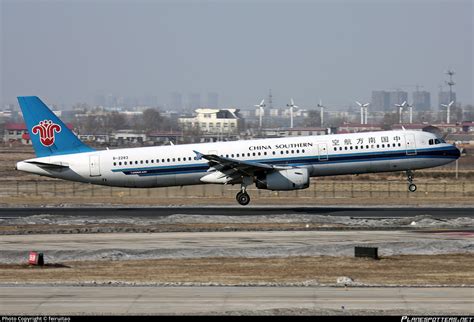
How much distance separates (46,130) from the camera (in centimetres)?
6359

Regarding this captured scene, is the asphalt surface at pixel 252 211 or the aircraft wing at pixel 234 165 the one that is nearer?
the asphalt surface at pixel 252 211

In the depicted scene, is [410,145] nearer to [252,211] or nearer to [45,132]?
[252,211]

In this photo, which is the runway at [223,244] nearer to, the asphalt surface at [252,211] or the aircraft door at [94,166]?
the asphalt surface at [252,211]

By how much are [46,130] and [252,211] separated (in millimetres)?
15638

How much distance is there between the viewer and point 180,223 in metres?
53.6

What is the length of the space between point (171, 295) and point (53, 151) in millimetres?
35190

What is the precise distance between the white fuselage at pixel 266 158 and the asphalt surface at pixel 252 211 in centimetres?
214

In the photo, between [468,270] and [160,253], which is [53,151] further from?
[468,270]

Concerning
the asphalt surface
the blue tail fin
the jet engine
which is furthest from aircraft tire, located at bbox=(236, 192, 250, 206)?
the blue tail fin

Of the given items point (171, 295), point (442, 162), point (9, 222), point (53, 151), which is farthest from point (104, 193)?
point (171, 295)

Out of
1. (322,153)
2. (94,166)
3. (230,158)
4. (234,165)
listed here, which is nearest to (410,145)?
(322,153)

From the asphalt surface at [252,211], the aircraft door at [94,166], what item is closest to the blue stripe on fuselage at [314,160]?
the aircraft door at [94,166]

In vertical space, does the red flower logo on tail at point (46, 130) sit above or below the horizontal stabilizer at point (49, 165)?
above

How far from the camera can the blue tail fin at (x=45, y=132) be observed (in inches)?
2501
